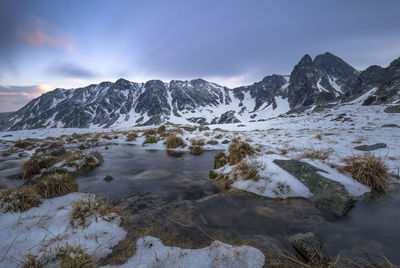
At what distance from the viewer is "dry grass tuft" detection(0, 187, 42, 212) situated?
138 inches

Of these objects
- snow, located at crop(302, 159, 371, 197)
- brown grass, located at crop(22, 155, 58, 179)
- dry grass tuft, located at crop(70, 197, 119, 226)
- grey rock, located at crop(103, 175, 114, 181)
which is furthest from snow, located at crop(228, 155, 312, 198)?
brown grass, located at crop(22, 155, 58, 179)

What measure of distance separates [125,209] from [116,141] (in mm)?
14460

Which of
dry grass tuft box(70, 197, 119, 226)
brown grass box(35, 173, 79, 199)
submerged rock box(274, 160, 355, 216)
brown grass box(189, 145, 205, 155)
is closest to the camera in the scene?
dry grass tuft box(70, 197, 119, 226)

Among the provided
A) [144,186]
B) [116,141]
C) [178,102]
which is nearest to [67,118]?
[178,102]

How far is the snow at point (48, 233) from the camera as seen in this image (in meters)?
2.46

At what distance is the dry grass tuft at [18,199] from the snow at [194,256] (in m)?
3.23

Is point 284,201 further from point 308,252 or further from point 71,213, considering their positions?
point 71,213

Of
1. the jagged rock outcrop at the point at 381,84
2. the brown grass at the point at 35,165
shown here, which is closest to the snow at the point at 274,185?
the brown grass at the point at 35,165

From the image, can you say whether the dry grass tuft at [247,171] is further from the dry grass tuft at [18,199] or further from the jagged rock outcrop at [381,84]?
the jagged rock outcrop at [381,84]

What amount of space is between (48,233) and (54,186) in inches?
84.4

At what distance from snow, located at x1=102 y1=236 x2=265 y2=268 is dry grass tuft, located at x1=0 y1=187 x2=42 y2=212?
10.6 feet

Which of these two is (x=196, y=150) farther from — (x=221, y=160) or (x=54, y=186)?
(x=54, y=186)

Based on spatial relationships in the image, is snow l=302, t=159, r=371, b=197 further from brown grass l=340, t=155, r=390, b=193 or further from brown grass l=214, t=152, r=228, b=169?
brown grass l=214, t=152, r=228, b=169

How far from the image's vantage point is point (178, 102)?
634ft
